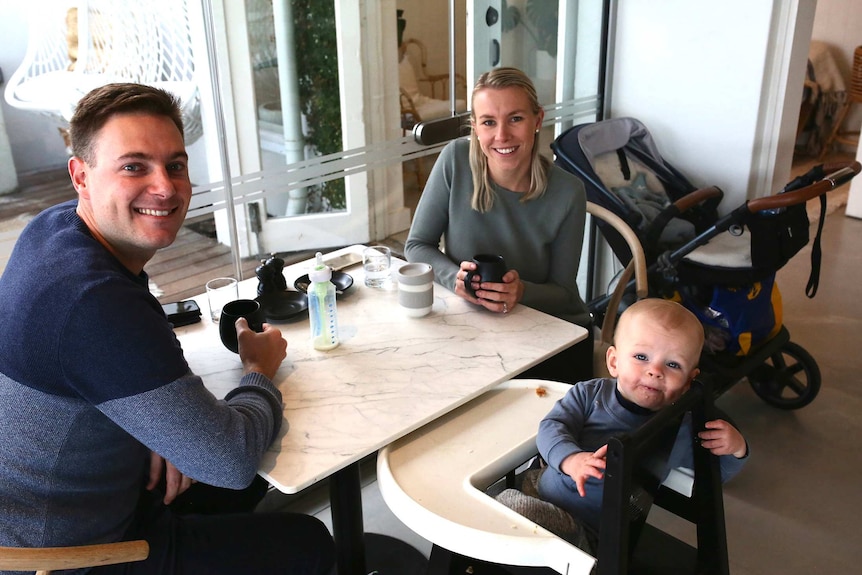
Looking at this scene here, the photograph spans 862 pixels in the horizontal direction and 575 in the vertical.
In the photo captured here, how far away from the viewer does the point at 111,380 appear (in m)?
1.10

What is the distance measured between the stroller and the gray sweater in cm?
58

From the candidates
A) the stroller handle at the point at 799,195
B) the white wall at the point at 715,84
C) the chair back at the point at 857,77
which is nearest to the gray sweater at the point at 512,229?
the stroller handle at the point at 799,195

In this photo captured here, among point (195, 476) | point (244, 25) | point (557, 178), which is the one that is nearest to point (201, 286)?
point (244, 25)

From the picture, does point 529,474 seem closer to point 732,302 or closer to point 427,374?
point 427,374

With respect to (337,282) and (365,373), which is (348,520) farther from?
(337,282)

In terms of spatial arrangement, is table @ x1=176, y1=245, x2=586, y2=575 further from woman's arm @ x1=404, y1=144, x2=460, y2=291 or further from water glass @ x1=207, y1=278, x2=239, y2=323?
woman's arm @ x1=404, y1=144, x2=460, y2=291

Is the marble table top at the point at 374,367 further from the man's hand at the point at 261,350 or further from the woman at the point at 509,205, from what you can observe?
the woman at the point at 509,205

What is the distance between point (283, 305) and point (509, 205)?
65cm

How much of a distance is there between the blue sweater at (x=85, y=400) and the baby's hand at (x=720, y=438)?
2.26 ft

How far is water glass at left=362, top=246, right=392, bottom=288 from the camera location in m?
1.92

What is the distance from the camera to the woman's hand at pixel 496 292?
5.71 feet

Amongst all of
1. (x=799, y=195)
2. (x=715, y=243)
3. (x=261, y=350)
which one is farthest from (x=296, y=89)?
(x=799, y=195)

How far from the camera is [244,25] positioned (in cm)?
225

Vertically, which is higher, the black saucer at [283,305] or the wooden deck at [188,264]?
the black saucer at [283,305]
